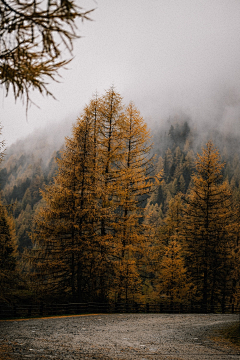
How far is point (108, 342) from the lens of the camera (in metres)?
7.62

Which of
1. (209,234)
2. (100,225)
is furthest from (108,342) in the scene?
(209,234)

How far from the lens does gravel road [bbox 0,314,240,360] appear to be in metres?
6.19

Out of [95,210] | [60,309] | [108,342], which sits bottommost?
[60,309]

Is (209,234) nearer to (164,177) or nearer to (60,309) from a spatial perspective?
(60,309)

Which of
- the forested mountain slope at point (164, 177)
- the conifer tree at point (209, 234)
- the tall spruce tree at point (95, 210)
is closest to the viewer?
the tall spruce tree at point (95, 210)

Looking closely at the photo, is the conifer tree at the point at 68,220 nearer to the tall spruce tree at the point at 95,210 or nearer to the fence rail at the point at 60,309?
the tall spruce tree at the point at 95,210

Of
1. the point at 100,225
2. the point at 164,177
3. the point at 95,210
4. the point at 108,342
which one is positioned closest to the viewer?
the point at 108,342

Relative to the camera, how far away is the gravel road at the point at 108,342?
20.3ft

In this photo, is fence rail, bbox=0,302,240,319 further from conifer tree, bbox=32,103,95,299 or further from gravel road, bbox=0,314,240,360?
gravel road, bbox=0,314,240,360

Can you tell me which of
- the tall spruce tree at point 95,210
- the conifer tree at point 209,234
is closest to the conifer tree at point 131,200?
the tall spruce tree at point 95,210

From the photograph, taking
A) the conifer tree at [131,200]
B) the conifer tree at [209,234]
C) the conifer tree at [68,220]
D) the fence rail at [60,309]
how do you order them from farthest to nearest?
the conifer tree at [209,234], the conifer tree at [131,200], the conifer tree at [68,220], the fence rail at [60,309]

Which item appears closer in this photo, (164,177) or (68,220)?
(68,220)

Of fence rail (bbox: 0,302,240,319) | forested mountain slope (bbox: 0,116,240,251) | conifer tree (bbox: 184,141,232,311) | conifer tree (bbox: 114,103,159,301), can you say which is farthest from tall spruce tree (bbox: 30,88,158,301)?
forested mountain slope (bbox: 0,116,240,251)

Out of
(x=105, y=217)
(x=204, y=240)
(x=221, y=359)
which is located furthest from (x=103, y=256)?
(x=204, y=240)
